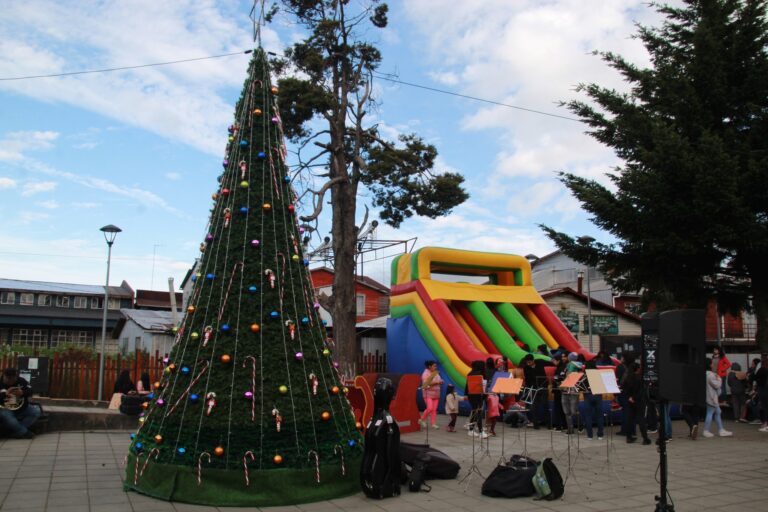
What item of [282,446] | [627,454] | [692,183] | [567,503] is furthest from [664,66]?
[282,446]

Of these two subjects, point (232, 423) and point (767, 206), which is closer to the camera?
point (232, 423)

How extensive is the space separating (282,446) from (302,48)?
14526 mm

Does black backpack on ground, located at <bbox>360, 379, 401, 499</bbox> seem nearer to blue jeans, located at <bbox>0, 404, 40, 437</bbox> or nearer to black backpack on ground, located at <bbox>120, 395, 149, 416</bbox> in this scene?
blue jeans, located at <bbox>0, 404, 40, 437</bbox>

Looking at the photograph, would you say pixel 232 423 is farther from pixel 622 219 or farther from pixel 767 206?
pixel 767 206

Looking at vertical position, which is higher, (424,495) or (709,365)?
(709,365)

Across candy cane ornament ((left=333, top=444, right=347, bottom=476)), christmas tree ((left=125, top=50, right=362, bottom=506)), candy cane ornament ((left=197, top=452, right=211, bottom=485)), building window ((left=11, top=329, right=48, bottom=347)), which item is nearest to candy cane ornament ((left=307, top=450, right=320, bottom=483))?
christmas tree ((left=125, top=50, right=362, bottom=506))

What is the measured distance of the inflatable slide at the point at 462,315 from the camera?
690 inches

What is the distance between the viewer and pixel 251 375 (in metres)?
7.40

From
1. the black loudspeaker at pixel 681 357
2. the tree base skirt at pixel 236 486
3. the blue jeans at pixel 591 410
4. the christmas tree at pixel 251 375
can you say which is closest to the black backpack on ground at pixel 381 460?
the christmas tree at pixel 251 375

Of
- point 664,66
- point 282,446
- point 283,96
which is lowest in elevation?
point 282,446

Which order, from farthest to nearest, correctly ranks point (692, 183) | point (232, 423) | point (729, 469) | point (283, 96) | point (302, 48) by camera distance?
point (302, 48) → point (283, 96) → point (692, 183) → point (729, 469) → point (232, 423)

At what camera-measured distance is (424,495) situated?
7789 mm

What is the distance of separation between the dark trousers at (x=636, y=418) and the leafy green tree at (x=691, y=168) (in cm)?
566

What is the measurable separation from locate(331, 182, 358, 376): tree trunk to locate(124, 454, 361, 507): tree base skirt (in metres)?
10.3
